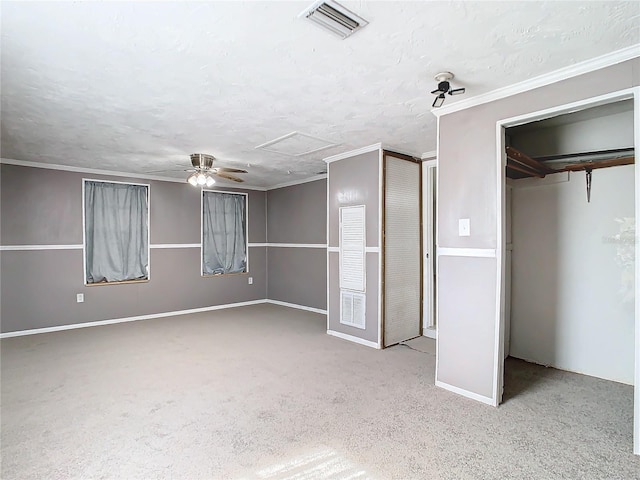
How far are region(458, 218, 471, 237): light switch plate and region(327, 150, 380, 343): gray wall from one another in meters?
1.40

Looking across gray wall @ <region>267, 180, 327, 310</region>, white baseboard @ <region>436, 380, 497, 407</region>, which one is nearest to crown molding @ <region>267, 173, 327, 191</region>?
gray wall @ <region>267, 180, 327, 310</region>

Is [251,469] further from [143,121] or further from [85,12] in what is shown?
Answer: [143,121]

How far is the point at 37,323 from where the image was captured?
5.00 m

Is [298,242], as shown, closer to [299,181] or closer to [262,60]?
[299,181]

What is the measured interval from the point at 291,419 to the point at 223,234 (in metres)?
4.83

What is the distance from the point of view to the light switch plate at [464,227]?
2.90 m

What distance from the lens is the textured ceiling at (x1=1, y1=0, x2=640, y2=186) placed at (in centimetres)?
175

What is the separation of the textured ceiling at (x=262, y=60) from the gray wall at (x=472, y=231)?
233mm

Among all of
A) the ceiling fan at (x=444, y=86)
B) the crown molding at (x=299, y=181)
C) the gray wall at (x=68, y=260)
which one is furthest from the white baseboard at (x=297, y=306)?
the ceiling fan at (x=444, y=86)

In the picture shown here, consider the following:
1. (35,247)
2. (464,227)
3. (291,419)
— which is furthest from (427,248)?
(35,247)

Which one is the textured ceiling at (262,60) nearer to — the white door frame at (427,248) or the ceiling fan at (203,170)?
the ceiling fan at (203,170)

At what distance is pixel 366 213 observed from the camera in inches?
Result: 174

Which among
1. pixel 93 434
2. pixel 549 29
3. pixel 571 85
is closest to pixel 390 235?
pixel 571 85

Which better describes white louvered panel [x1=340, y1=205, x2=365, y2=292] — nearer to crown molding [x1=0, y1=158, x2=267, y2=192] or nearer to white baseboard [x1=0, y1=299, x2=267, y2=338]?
white baseboard [x1=0, y1=299, x2=267, y2=338]
